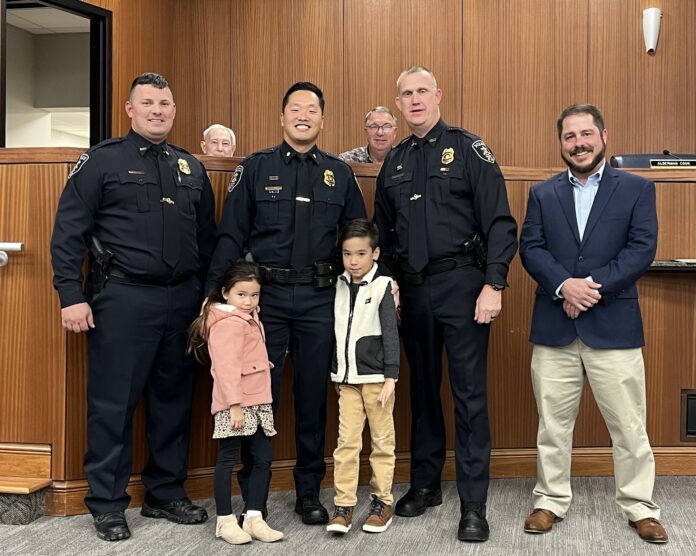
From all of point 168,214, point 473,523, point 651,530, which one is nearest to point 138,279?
point 168,214

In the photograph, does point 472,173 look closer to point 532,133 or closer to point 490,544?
point 490,544

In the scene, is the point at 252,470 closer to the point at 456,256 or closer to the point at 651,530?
the point at 456,256

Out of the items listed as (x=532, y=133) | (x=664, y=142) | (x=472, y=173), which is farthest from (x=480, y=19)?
(x=472, y=173)

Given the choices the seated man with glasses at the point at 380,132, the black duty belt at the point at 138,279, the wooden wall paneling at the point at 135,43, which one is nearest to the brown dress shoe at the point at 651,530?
the black duty belt at the point at 138,279

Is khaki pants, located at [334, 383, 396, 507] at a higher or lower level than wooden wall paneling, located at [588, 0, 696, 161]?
lower

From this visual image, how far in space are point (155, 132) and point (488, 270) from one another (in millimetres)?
1268

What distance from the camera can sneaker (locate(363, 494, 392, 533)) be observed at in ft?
9.45

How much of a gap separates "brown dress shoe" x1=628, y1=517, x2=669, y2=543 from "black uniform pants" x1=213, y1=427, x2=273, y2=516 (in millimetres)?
1290

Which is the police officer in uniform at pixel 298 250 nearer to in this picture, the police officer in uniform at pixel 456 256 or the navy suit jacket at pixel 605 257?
the police officer in uniform at pixel 456 256

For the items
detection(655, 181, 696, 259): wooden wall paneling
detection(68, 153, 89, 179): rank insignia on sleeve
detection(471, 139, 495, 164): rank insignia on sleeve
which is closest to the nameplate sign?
detection(655, 181, 696, 259): wooden wall paneling

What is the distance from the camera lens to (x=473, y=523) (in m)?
2.84

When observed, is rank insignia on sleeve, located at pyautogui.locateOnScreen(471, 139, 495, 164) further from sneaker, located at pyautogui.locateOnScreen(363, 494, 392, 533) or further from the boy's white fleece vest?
sneaker, located at pyautogui.locateOnScreen(363, 494, 392, 533)

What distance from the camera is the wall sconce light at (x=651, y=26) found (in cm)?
562

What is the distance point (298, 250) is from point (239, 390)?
0.54m
